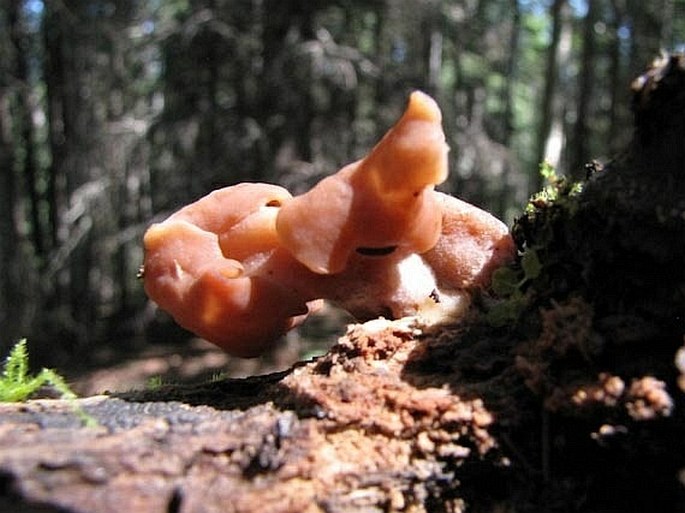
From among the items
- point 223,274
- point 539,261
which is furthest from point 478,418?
point 223,274

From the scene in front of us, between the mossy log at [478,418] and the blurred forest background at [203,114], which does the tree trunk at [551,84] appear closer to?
the blurred forest background at [203,114]

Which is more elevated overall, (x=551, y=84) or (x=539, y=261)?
(x=539, y=261)

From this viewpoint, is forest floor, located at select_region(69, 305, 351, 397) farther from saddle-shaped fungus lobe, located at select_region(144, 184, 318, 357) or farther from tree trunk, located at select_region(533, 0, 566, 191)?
saddle-shaped fungus lobe, located at select_region(144, 184, 318, 357)

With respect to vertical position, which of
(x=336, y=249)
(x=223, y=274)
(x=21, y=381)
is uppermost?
(x=336, y=249)

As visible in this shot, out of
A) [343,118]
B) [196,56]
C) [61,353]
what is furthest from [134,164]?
[61,353]

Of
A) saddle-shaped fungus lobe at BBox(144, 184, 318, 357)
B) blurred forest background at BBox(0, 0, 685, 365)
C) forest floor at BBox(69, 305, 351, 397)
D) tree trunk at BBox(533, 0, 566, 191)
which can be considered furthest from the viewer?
tree trunk at BBox(533, 0, 566, 191)

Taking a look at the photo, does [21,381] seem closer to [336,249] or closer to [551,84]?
[336,249]

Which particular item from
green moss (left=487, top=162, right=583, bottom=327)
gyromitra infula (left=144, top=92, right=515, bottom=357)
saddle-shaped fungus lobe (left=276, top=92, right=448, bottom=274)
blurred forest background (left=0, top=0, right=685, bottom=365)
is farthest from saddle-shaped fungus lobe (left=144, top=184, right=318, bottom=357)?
blurred forest background (left=0, top=0, right=685, bottom=365)
